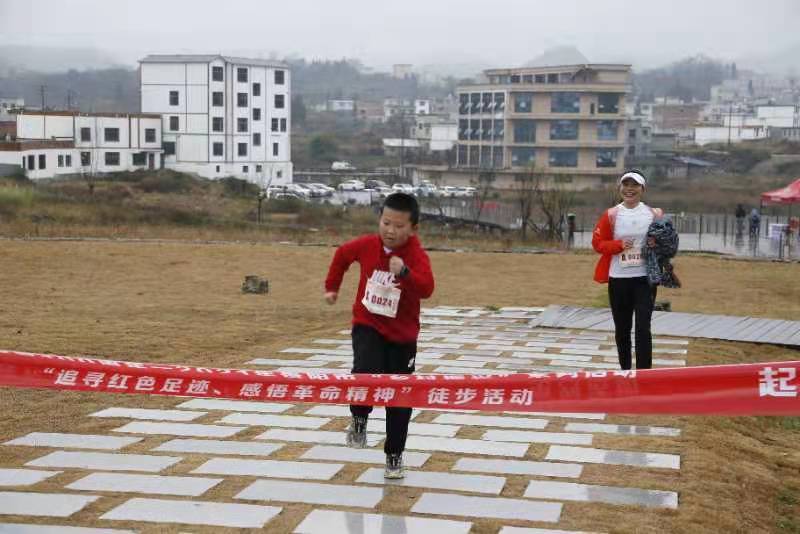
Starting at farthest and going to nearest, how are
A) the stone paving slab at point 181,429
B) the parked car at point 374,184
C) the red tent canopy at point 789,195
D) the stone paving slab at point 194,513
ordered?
the parked car at point 374,184, the red tent canopy at point 789,195, the stone paving slab at point 181,429, the stone paving slab at point 194,513

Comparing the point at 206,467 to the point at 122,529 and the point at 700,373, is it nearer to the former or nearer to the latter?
the point at 122,529

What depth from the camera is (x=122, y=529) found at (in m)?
5.17

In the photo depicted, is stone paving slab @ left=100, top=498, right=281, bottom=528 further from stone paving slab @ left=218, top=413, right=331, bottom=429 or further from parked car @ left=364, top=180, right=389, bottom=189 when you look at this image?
parked car @ left=364, top=180, right=389, bottom=189

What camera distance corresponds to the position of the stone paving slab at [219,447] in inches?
266

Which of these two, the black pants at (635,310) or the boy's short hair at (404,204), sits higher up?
the boy's short hair at (404,204)

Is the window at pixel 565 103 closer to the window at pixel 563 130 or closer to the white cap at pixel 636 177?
the window at pixel 563 130

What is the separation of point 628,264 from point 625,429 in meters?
1.34

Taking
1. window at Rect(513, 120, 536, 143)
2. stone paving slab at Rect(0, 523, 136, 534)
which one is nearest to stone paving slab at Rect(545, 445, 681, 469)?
stone paving slab at Rect(0, 523, 136, 534)

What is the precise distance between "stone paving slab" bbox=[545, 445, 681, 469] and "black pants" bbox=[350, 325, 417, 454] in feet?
3.56

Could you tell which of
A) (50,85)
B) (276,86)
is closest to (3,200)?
(276,86)

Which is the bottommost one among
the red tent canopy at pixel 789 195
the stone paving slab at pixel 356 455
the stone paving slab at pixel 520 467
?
the stone paving slab at pixel 356 455

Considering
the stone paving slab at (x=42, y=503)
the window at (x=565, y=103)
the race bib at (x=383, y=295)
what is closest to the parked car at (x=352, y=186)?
the window at (x=565, y=103)

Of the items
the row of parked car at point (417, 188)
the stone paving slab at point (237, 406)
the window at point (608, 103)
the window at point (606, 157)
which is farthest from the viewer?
the window at point (606, 157)

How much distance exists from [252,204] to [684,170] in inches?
1586
